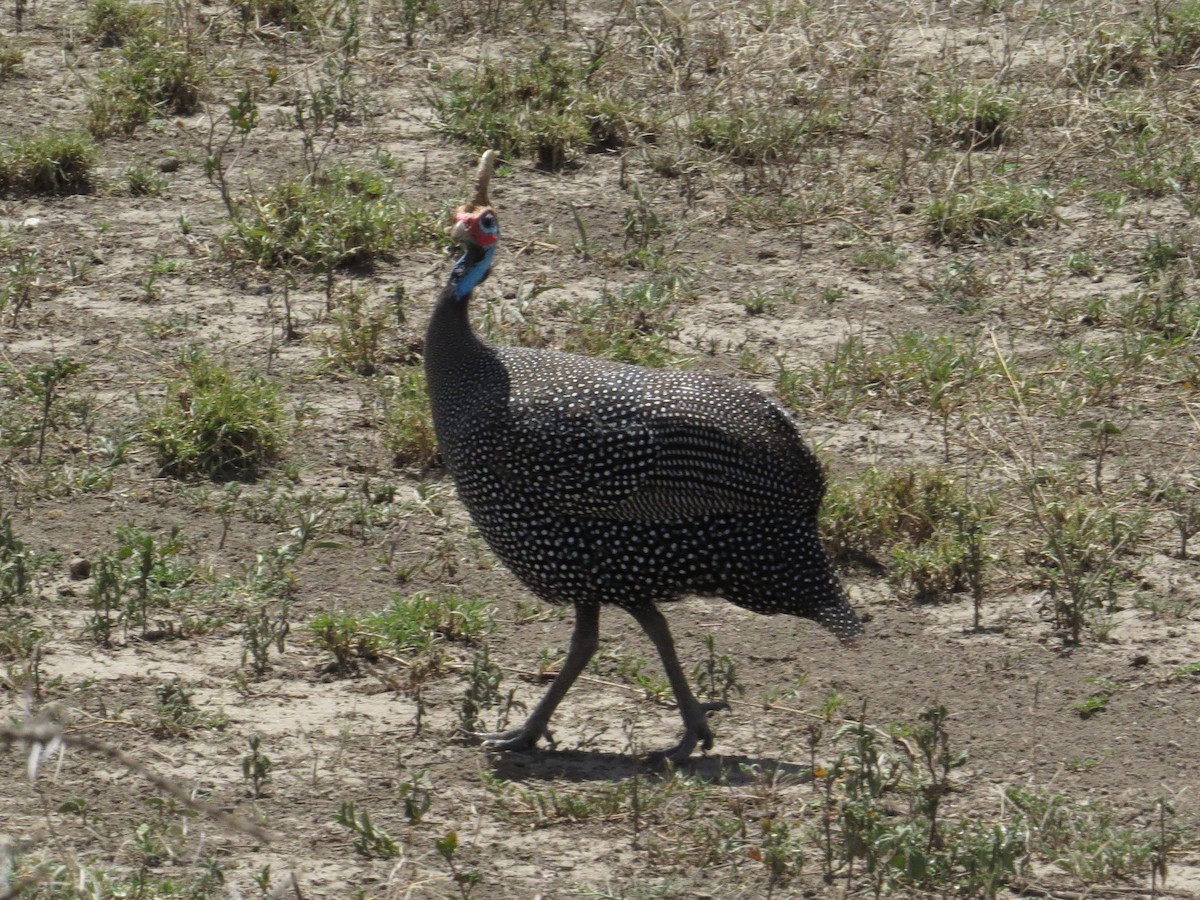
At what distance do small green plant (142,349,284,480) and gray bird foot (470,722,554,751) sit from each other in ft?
6.15

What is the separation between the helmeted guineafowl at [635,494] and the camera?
5.01m

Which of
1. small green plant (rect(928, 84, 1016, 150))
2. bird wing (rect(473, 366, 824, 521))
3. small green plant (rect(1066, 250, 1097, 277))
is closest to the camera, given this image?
bird wing (rect(473, 366, 824, 521))

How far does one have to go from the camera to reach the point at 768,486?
512 centimetres

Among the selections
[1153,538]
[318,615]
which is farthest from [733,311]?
[318,615]

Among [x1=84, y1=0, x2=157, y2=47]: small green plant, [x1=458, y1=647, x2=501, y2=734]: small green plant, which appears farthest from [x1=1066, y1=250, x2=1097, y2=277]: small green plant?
[x1=84, y1=0, x2=157, y2=47]: small green plant

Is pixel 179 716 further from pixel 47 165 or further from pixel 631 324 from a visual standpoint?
pixel 47 165

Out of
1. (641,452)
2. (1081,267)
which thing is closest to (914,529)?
(641,452)

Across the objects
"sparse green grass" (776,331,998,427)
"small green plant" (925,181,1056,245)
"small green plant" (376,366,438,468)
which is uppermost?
"small green plant" (925,181,1056,245)

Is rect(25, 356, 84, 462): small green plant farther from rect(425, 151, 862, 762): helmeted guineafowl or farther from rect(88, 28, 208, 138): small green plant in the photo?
rect(88, 28, 208, 138): small green plant

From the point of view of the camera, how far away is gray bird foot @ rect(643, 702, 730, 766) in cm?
509

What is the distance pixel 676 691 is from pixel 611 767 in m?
0.28

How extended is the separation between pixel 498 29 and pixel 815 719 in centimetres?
569

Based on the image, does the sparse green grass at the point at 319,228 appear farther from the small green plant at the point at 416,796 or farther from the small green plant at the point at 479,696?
the small green plant at the point at 416,796

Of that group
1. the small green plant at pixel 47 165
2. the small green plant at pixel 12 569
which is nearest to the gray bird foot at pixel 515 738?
the small green plant at pixel 12 569
